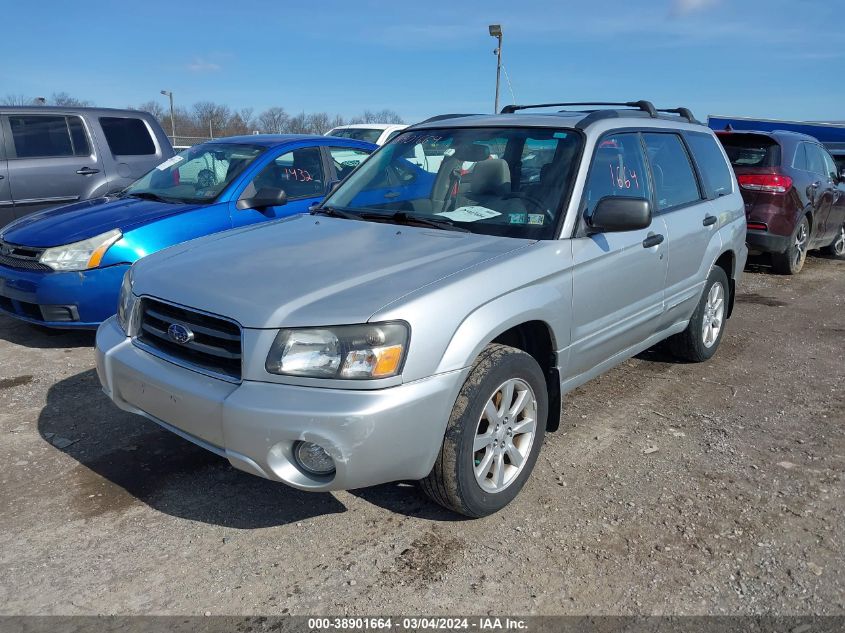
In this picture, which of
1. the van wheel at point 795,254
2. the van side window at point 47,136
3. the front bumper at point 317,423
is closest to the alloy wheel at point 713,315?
the front bumper at point 317,423

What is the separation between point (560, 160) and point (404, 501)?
1.89 meters

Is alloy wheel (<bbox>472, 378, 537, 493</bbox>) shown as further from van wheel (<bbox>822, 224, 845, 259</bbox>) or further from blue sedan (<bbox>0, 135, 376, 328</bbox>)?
van wheel (<bbox>822, 224, 845, 259</bbox>)

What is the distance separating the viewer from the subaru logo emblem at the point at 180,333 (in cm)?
281

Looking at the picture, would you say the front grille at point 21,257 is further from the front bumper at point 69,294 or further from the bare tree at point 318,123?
the bare tree at point 318,123

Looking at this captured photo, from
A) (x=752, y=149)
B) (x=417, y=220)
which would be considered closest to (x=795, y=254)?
(x=752, y=149)

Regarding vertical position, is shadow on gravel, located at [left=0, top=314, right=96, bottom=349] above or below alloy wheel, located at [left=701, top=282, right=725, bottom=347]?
below

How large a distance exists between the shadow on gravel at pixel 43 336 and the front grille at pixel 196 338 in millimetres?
2643

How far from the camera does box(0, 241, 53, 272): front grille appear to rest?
16.2 ft

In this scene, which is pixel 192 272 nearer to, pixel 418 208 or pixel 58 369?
pixel 418 208

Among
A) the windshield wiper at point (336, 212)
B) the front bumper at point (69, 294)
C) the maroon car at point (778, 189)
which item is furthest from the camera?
the maroon car at point (778, 189)

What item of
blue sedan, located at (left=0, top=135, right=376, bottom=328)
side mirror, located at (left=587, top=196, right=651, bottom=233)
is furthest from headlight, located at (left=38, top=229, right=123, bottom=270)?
side mirror, located at (left=587, top=196, right=651, bottom=233)

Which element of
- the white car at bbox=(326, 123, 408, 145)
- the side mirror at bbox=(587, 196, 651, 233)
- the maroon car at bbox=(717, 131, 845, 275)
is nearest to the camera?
the side mirror at bbox=(587, 196, 651, 233)

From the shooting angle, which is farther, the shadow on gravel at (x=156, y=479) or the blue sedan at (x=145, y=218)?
the blue sedan at (x=145, y=218)

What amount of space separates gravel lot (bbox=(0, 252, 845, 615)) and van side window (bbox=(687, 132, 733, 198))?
5.10 ft
